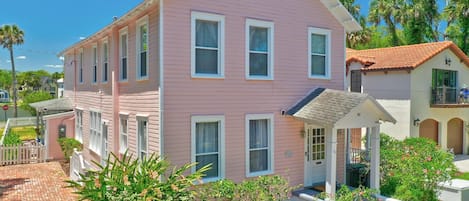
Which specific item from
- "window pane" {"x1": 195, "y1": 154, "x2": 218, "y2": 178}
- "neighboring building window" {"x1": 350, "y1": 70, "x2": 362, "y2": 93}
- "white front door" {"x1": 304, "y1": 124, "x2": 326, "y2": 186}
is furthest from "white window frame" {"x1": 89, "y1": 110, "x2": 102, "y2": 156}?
"neighboring building window" {"x1": 350, "y1": 70, "x2": 362, "y2": 93}

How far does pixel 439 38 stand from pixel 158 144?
38488 millimetres

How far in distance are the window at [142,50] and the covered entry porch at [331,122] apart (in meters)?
5.11

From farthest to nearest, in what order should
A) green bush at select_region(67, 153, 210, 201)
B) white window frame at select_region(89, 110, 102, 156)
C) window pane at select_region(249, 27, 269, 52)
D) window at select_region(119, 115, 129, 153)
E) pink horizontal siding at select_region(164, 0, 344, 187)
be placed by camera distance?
white window frame at select_region(89, 110, 102, 156), window at select_region(119, 115, 129, 153), window pane at select_region(249, 27, 269, 52), pink horizontal siding at select_region(164, 0, 344, 187), green bush at select_region(67, 153, 210, 201)

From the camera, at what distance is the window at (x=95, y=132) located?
15.8 m

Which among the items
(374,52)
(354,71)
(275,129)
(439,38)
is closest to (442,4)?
(439,38)

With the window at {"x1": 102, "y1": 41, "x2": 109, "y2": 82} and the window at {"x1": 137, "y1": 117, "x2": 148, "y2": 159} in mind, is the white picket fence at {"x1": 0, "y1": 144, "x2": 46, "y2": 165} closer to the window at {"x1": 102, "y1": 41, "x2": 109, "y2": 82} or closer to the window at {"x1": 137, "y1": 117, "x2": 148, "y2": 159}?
the window at {"x1": 102, "y1": 41, "x2": 109, "y2": 82}

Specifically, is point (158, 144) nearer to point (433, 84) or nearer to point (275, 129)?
point (275, 129)

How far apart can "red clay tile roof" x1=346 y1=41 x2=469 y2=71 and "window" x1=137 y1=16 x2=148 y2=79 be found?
15.7 metres

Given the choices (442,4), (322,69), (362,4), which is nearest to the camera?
(322,69)

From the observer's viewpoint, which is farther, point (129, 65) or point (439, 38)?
point (439, 38)

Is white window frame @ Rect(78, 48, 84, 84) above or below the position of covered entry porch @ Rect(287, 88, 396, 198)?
above

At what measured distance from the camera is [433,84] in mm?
22594

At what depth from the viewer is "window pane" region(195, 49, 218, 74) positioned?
35.9 feet

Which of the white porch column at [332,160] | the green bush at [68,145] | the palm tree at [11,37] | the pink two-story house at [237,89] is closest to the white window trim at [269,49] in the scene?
the pink two-story house at [237,89]
